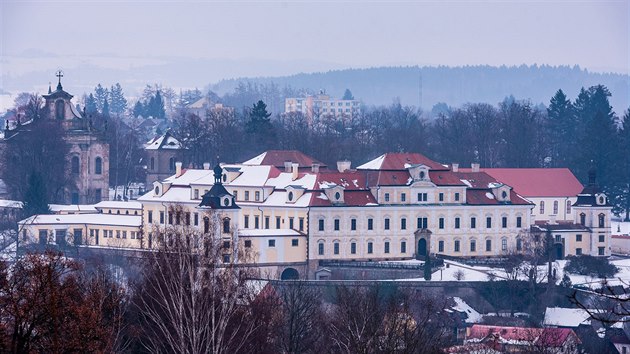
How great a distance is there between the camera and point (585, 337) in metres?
49.5

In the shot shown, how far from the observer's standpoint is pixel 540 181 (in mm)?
75188

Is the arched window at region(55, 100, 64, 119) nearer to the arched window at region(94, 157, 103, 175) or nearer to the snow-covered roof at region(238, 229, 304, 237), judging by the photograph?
the arched window at region(94, 157, 103, 175)

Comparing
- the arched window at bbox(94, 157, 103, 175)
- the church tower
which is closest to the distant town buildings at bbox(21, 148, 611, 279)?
the church tower

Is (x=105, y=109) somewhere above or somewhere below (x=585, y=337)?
above

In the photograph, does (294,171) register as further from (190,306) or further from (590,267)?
(190,306)

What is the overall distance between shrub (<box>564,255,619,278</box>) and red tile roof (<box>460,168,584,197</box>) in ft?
30.0

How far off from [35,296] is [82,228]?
162 ft

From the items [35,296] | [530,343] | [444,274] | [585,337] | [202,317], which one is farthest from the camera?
[444,274]

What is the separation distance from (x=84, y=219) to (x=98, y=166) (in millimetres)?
15716

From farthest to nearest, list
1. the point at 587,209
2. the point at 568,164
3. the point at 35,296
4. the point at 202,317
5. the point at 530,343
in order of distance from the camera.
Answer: the point at 568,164 < the point at 587,209 < the point at 530,343 < the point at 202,317 < the point at 35,296

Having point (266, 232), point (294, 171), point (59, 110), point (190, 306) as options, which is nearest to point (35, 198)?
point (59, 110)

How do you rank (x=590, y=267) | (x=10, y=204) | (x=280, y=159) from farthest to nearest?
(x=10, y=204) → (x=280, y=159) → (x=590, y=267)

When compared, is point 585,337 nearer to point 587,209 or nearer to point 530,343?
point 530,343

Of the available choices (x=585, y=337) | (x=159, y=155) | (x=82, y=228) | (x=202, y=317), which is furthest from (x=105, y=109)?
(x=202, y=317)
